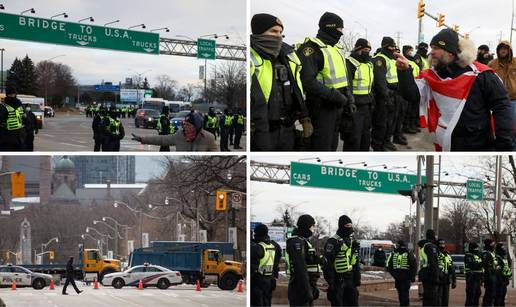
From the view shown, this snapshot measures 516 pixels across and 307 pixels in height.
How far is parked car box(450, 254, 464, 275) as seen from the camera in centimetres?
658

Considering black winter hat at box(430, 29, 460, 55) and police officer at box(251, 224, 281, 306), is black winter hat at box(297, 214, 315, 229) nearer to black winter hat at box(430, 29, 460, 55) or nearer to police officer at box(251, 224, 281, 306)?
police officer at box(251, 224, 281, 306)

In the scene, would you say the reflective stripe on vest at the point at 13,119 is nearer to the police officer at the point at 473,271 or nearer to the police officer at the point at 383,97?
the police officer at the point at 383,97

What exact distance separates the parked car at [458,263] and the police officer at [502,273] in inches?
12.8

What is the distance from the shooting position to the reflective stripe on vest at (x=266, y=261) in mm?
5991

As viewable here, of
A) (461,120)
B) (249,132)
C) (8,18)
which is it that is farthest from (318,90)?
(8,18)

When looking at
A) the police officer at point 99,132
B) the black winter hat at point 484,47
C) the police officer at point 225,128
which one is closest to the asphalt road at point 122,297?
the police officer at point 99,132

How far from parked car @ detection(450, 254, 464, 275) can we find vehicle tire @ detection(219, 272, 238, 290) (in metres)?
1.91

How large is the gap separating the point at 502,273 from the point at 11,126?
190 inches

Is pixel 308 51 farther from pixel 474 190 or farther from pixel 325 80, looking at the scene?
pixel 474 190

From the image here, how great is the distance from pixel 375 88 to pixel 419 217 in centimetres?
139

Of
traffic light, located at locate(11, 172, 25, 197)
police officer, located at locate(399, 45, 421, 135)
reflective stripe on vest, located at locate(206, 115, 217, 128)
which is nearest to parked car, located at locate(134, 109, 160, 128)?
reflective stripe on vest, located at locate(206, 115, 217, 128)

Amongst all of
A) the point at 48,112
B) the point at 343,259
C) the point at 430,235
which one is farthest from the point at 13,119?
the point at 48,112

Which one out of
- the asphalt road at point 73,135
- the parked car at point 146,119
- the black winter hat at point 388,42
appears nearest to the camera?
the black winter hat at point 388,42

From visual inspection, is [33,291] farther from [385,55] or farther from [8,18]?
[8,18]
